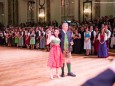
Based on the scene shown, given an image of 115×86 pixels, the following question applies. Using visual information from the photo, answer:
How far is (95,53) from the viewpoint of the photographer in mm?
11984

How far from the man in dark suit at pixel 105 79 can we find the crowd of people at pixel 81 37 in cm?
742

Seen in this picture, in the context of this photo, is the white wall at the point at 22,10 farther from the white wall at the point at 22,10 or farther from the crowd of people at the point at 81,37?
the crowd of people at the point at 81,37

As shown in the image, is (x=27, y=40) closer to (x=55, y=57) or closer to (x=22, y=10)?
(x=22, y=10)

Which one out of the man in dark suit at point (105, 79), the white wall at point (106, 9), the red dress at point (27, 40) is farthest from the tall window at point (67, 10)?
the man in dark suit at point (105, 79)

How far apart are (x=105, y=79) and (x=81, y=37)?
11827 millimetres

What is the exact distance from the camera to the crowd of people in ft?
34.1

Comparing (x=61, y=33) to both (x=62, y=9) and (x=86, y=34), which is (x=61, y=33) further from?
(x=62, y=9)

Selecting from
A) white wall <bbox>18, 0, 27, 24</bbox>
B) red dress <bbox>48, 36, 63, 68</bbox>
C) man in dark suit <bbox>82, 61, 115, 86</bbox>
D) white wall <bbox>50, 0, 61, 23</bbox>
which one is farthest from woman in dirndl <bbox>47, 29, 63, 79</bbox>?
white wall <bbox>18, 0, 27, 24</bbox>

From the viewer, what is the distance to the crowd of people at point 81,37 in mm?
10391

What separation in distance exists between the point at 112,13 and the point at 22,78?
12.0 m

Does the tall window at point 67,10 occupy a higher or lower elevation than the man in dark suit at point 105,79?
higher

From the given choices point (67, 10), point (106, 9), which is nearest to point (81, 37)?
point (106, 9)

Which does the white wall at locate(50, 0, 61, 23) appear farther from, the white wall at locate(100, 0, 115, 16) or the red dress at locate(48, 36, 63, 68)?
the red dress at locate(48, 36, 63, 68)

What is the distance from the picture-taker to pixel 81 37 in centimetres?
1226
